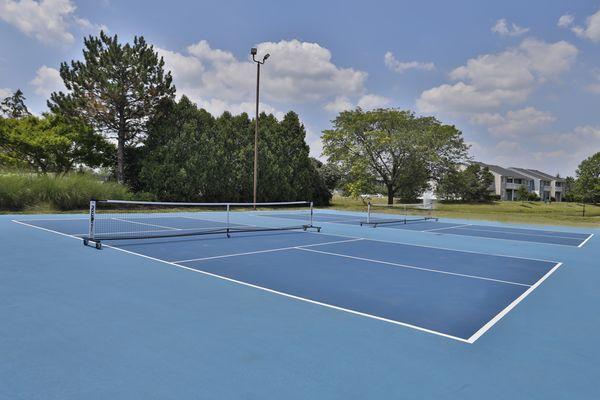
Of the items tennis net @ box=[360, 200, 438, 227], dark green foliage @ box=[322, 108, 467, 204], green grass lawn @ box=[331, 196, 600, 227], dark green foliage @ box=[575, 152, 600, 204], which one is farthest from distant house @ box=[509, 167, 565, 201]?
tennis net @ box=[360, 200, 438, 227]

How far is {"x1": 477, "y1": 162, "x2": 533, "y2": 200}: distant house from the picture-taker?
254 ft

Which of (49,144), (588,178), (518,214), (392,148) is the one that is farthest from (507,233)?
(588,178)

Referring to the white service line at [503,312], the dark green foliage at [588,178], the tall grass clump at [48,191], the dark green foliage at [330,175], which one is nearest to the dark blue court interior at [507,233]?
the white service line at [503,312]

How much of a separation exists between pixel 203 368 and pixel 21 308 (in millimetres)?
2866

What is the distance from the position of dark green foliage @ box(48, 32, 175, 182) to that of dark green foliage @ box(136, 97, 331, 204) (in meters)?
1.58

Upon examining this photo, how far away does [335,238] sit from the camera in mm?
13031

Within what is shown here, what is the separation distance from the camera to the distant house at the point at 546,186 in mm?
85062

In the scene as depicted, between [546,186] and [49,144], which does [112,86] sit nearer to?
[49,144]

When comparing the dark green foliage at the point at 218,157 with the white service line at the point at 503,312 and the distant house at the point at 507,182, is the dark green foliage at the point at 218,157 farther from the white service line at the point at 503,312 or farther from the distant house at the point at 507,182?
the distant house at the point at 507,182

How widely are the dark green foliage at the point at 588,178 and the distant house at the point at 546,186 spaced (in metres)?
38.7

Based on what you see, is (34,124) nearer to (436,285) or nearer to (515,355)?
(436,285)

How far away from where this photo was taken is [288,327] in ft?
14.4

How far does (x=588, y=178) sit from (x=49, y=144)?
4953cm

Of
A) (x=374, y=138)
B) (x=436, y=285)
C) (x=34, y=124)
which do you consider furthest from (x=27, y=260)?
(x=374, y=138)
